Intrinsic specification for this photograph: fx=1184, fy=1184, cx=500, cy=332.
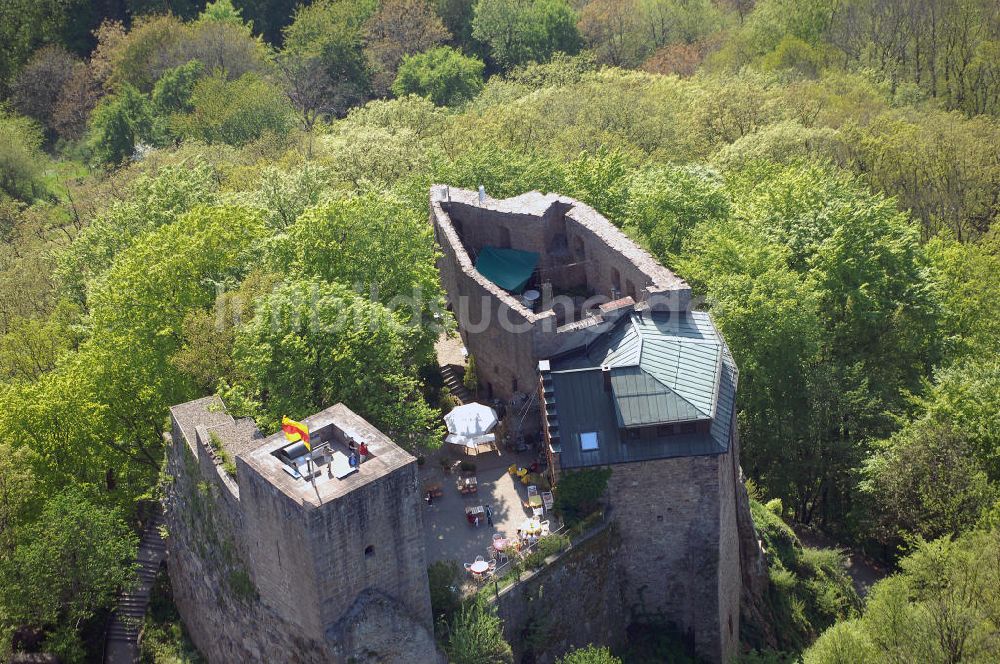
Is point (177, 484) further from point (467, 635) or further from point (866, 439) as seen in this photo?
point (866, 439)

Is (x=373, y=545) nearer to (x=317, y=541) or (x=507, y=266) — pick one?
(x=317, y=541)

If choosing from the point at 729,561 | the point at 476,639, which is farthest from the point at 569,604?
the point at 729,561

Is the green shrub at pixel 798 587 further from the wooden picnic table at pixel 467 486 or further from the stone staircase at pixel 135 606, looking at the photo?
the stone staircase at pixel 135 606

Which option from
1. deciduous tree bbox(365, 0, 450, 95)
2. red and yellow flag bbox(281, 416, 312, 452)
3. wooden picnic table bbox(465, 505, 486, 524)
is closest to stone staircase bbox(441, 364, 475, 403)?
wooden picnic table bbox(465, 505, 486, 524)

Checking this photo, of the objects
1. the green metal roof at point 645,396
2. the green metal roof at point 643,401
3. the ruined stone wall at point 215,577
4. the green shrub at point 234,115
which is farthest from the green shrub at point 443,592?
the green shrub at point 234,115

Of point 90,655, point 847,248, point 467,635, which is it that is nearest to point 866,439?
point 847,248

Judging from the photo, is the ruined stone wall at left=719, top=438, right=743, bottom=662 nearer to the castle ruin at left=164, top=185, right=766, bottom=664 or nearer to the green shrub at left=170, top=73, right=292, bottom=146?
the castle ruin at left=164, top=185, right=766, bottom=664
